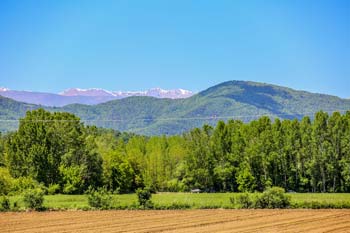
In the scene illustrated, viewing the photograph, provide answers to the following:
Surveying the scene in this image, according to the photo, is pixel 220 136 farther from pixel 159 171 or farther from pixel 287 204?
pixel 287 204

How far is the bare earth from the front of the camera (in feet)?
116

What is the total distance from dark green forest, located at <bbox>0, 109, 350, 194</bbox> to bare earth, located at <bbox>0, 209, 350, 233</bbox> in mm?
30989

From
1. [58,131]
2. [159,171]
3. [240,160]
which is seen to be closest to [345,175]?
[240,160]

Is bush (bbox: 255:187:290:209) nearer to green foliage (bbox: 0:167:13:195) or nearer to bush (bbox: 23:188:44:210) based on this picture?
bush (bbox: 23:188:44:210)

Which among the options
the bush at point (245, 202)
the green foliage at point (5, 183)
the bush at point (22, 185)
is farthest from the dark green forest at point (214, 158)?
the bush at point (245, 202)

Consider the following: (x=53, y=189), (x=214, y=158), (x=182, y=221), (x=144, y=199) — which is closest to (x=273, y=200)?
(x=144, y=199)

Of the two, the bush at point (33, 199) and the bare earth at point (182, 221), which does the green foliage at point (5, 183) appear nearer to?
the bush at point (33, 199)

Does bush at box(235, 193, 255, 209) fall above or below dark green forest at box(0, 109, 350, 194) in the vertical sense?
below

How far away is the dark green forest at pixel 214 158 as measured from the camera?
263 ft

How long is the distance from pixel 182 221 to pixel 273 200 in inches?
625

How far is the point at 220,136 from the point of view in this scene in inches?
3580

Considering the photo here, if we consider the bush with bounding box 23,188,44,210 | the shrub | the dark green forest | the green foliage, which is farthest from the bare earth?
the dark green forest

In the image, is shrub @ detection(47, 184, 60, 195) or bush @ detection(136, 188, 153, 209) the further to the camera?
shrub @ detection(47, 184, 60, 195)

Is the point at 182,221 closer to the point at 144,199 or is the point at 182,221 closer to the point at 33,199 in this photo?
the point at 144,199
